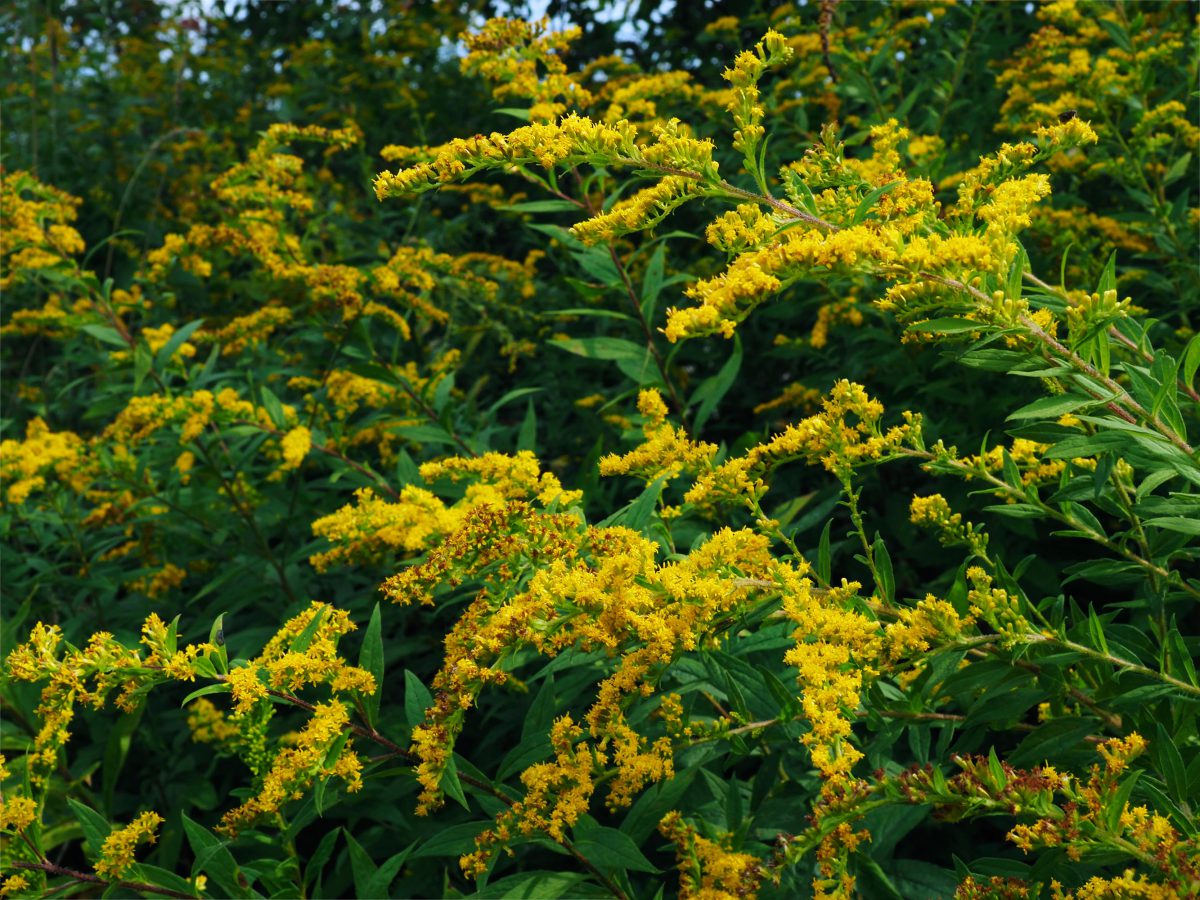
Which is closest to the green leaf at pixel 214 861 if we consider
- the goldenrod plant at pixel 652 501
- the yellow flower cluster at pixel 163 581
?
the goldenrod plant at pixel 652 501

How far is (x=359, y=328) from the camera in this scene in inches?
138

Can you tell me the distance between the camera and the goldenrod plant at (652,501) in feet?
5.74

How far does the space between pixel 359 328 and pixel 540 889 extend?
205 cm

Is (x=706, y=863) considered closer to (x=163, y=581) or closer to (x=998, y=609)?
(x=998, y=609)

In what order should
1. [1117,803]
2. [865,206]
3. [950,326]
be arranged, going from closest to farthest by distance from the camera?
[1117,803] < [950,326] < [865,206]

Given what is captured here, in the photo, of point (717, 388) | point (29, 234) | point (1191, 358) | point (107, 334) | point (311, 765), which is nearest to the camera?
point (1191, 358)

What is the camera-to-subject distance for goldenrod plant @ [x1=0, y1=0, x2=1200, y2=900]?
175cm

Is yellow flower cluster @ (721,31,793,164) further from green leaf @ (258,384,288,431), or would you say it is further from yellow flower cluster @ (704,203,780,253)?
green leaf @ (258,384,288,431)

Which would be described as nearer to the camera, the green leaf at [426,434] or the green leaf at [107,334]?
the green leaf at [426,434]

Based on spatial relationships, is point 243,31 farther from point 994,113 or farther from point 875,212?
point 875,212

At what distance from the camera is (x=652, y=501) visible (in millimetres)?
2227

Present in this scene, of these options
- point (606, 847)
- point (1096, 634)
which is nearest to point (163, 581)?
point (606, 847)

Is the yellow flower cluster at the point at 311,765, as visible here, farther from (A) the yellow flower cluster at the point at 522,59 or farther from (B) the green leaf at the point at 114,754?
(A) the yellow flower cluster at the point at 522,59

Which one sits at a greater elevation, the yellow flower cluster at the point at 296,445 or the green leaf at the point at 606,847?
the yellow flower cluster at the point at 296,445
